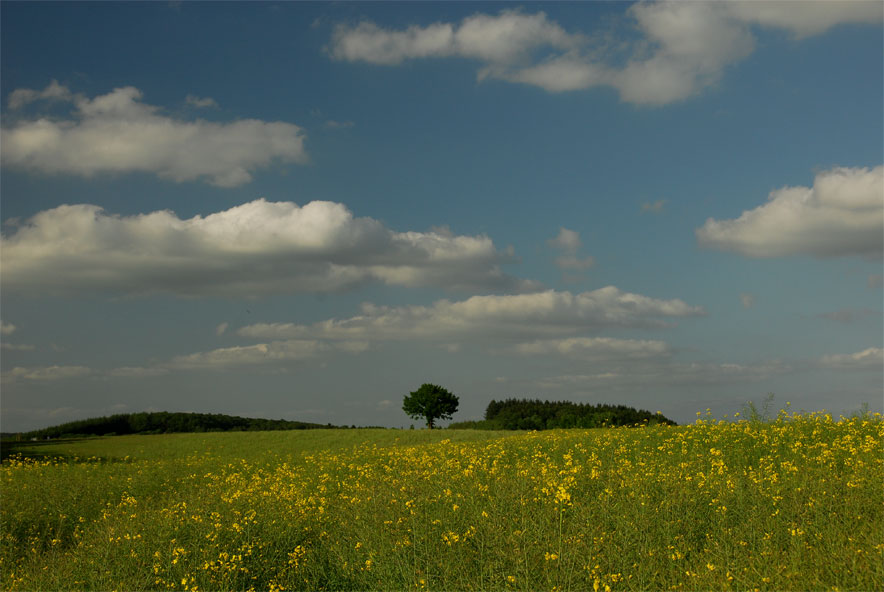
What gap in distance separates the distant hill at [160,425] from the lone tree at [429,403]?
9.04 m

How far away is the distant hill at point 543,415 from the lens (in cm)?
4659

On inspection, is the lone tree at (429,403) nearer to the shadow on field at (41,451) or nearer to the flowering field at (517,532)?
the shadow on field at (41,451)

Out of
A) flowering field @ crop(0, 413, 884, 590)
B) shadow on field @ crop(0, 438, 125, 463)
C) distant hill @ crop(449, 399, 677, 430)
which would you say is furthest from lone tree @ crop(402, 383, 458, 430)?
flowering field @ crop(0, 413, 884, 590)

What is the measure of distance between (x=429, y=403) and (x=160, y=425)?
954 inches

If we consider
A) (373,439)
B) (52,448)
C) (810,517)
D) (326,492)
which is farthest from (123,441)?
(810,517)

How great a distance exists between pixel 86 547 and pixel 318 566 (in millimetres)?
4379

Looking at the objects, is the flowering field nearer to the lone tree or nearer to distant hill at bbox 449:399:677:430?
distant hill at bbox 449:399:677:430

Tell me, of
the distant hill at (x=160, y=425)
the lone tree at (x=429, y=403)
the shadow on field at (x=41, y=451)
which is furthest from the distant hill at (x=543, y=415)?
the shadow on field at (x=41, y=451)

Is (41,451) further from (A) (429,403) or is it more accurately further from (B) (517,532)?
(B) (517,532)

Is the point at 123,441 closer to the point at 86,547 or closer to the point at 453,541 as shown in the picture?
the point at 86,547

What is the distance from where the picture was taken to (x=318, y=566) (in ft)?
27.8

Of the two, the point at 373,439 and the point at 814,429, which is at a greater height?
the point at 814,429

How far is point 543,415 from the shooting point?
58.8 meters

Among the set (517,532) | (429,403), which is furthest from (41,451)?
(517,532)
